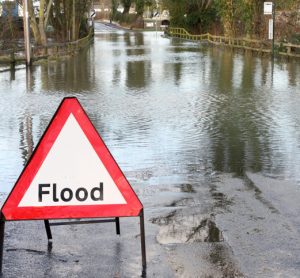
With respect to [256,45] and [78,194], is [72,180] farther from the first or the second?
[256,45]

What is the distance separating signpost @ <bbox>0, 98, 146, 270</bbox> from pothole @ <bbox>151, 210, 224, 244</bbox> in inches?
34.4

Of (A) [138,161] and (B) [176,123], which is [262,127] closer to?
(B) [176,123]

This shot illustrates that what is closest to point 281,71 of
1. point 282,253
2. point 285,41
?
point 285,41

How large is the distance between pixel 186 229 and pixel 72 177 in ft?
4.72

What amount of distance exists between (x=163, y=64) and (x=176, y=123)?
1796 centimetres

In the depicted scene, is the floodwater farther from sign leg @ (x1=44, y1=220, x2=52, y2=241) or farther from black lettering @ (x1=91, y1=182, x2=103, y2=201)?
black lettering @ (x1=91, y1=182, x2=103, y2=201)

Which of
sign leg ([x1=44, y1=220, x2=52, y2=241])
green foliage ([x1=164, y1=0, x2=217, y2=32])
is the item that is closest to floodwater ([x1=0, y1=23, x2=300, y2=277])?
sign leg ([x1=44, y1=220, x2=52, y2=241])

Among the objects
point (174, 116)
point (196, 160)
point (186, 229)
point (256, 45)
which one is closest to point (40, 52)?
point (256, 45)

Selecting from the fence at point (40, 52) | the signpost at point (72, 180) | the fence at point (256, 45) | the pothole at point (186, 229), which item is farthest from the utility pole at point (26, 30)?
the signpost at point (72, 180)

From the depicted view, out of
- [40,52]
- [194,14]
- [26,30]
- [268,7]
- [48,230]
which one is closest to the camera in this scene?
[48,230]

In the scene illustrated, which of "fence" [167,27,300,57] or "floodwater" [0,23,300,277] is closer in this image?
"floodwater" [0,23,300,277]

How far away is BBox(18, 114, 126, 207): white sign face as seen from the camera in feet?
15.1

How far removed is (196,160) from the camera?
28.8ft

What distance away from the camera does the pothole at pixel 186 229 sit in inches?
212
